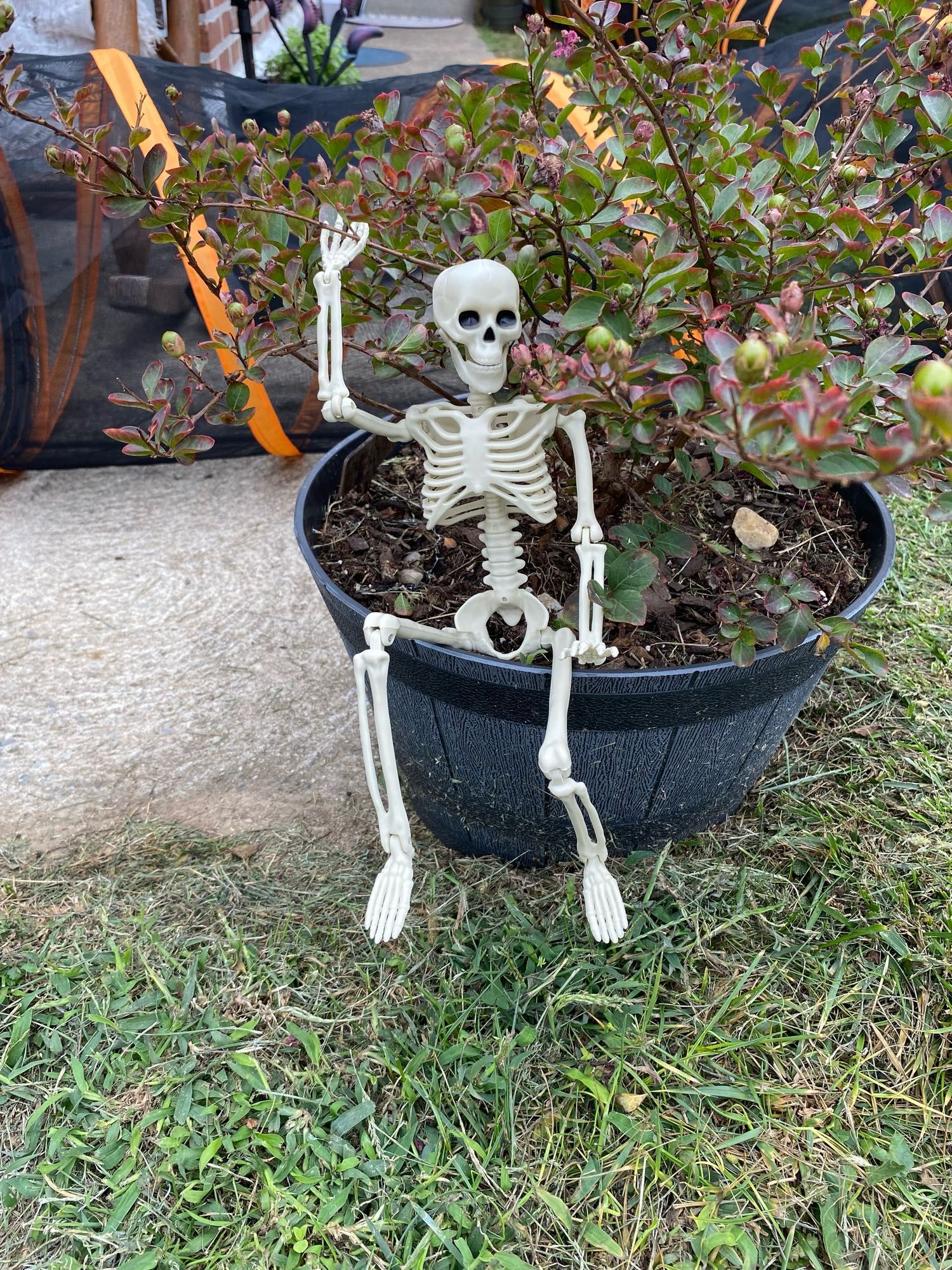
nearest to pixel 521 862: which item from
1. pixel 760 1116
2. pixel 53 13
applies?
pixel 760 1116

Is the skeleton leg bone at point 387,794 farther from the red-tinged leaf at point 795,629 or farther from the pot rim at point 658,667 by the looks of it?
the red-tinged leaf at point 795,629

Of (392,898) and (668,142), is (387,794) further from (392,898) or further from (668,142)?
(668,142)

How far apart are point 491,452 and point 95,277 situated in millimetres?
1669

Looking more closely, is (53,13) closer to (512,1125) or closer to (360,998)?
(360,998)

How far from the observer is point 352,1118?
3.39 feet

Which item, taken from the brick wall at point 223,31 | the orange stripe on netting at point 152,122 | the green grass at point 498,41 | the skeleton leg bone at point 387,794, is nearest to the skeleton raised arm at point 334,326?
the skeleton leg bone at point 387,794

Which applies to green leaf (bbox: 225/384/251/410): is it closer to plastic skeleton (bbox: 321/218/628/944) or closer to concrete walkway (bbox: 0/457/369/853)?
plastic skeleton (bbox: 321/218/628/944)

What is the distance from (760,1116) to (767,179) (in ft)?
3.36

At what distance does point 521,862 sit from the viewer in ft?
4.30

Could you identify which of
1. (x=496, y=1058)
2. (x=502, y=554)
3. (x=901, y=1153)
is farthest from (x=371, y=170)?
(x=901, y=1153)

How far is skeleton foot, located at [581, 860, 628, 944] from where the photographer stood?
3.32ft

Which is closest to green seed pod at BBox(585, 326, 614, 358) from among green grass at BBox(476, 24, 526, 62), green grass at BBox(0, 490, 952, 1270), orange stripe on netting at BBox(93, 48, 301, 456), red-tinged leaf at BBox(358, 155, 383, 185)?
red-tinged leaf at BBox(358, 155, 383, 185)

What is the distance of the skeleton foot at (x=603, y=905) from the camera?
1.01m

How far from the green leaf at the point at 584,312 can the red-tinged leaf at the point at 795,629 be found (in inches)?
14.4
